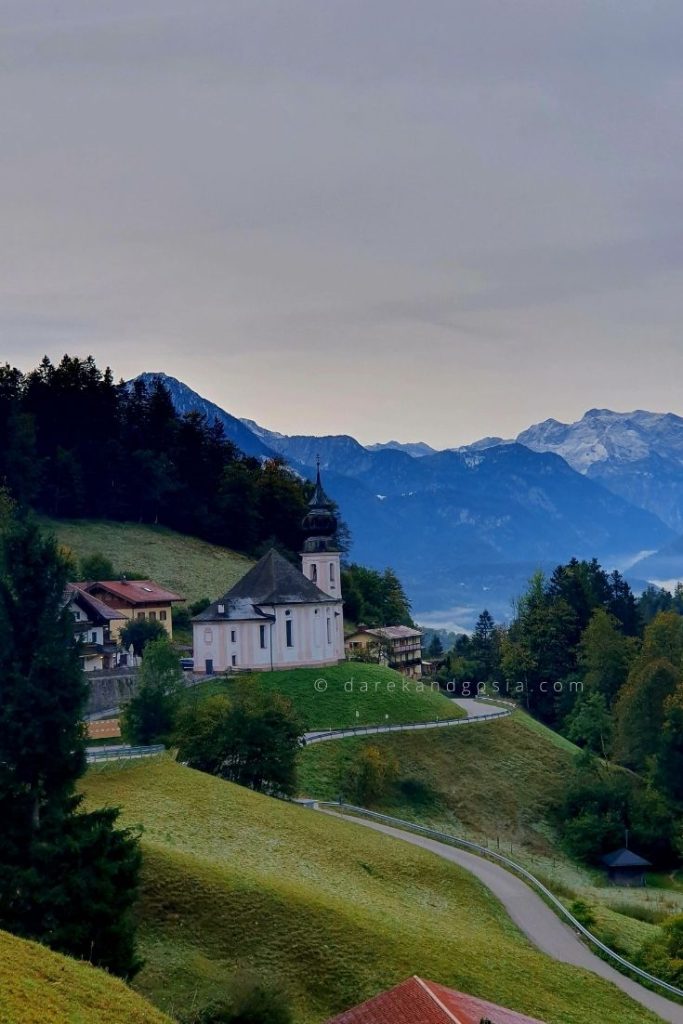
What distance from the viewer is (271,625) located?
73.6m

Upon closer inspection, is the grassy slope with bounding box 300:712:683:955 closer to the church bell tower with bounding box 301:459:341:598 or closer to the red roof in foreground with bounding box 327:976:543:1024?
the church bell tower with bounding box 301:459:341:598

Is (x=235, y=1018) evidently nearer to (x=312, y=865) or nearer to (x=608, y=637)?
(x=312, y=865)

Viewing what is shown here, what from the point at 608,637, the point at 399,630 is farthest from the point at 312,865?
the point at 399,630

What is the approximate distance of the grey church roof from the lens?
7331 cm

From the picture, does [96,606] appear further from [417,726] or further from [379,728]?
[417,726]

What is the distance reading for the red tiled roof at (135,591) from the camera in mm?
80875

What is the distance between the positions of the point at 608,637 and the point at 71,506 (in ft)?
134

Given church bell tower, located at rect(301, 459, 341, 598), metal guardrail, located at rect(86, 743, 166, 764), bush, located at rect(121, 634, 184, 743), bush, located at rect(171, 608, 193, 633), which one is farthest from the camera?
bush, located at rect(171, 608, 193, 633)

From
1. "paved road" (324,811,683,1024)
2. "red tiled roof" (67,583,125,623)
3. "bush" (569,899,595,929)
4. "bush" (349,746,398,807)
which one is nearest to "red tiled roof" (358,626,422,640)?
"red tiled roof" (67,583,125,623)

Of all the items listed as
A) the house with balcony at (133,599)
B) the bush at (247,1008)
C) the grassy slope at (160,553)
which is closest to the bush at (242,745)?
the bush at (247,1008)

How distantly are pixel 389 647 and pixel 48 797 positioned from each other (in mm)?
66233

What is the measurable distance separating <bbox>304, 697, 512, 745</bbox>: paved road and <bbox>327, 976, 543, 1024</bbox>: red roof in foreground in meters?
37.9

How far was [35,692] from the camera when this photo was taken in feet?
99.1

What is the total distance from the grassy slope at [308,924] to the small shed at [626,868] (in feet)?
53.5
